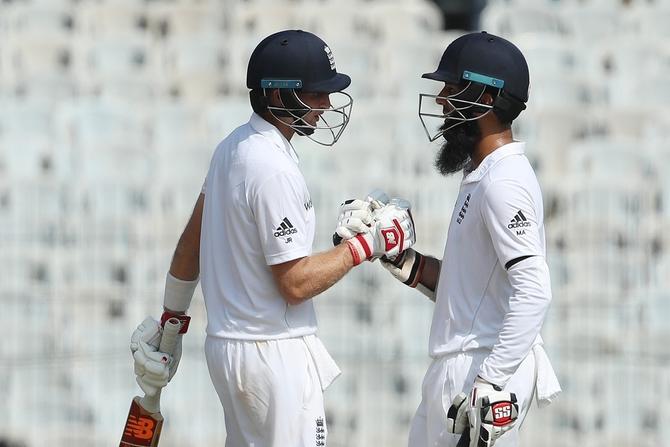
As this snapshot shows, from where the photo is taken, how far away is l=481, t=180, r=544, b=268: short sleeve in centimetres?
458

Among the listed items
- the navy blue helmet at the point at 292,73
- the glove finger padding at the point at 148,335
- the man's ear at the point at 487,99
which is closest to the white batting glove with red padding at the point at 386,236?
the navy blue helmet at the point at 292,73

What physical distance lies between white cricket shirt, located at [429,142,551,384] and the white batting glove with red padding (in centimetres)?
20

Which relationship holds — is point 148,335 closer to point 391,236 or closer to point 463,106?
point 391,236

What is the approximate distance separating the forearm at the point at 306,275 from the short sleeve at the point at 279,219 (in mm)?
41

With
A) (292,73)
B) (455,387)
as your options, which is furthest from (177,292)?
(455,387)

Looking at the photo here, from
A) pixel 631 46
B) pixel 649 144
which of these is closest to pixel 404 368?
pixel 649 144

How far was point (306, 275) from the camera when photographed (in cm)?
478

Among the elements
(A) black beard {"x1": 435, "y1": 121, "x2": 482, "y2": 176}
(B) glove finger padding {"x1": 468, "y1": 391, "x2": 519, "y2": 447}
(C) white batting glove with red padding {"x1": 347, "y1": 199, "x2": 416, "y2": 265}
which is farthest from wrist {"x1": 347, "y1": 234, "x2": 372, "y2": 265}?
(B) glove finger padding {"x1": 468, "y1": 391, "x2": 519, "y2": 447}

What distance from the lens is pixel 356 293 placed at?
32.7 ft

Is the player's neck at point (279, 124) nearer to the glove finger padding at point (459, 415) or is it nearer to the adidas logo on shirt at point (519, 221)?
the adidas logo on shirt at point (519, 221)

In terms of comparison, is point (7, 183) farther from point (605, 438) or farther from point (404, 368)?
point (605, 438)

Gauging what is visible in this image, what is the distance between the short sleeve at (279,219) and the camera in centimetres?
474

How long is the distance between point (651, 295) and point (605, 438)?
113 cm

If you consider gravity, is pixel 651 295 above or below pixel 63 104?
below
